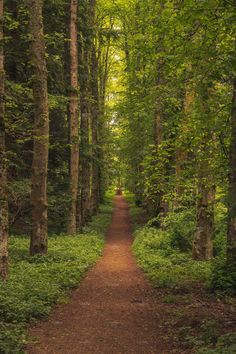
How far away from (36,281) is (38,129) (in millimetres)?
5377

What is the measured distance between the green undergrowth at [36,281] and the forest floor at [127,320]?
30 cm

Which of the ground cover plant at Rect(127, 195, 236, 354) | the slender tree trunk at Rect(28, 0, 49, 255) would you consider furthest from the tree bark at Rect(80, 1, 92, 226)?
the slender tree trunk at Rect(28, 0, 49, 255)

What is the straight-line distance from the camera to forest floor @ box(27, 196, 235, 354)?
7383 millimetres

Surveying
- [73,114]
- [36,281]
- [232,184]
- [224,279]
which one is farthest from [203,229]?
[73,114]

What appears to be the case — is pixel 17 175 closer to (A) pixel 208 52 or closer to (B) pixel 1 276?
(B) pixel 1 276

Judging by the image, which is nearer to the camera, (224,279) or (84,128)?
(224,279)

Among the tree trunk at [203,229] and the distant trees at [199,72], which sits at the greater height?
the distant trees at [199,72]

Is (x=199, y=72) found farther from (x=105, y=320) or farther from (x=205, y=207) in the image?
(x=105, y=320)

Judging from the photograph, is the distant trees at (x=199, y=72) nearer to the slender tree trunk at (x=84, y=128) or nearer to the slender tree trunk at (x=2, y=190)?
the slender tree trunk at (x=2, y=190)

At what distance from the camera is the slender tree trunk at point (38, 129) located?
1383 centimetres

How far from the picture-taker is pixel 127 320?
358 inches

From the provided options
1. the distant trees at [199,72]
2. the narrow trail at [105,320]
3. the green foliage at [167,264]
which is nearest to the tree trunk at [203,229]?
Answer: the green foliage at [167,264]

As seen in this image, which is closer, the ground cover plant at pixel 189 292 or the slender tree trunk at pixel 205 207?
the ground cover plant at pixel 189 292

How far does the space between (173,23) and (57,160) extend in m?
14.3
